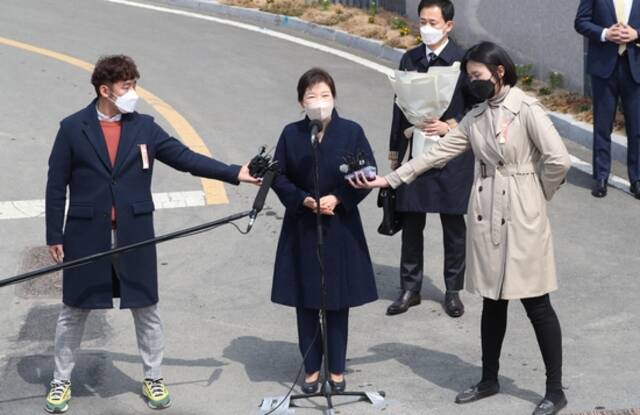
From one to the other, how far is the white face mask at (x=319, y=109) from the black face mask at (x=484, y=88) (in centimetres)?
76

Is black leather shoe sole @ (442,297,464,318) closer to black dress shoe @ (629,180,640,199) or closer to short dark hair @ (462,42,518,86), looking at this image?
short dark hair @ (462,42,518,86)

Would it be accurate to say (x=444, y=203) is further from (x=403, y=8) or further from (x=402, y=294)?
(x=403, y=8)

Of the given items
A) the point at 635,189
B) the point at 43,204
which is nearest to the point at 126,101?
the point at 43,204

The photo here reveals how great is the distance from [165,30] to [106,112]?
1013 cm

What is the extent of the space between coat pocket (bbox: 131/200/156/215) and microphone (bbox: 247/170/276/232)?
620 mm

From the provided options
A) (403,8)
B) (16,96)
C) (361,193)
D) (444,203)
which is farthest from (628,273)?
(403,8)

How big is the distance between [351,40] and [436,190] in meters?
8.12

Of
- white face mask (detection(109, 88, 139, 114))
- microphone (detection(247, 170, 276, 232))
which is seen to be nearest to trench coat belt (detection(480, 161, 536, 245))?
microphone (detection(247, 170, 276, 232))

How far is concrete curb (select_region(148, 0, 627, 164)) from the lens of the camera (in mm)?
11641

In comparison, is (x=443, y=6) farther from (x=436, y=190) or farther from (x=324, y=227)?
(x=324, y=227)

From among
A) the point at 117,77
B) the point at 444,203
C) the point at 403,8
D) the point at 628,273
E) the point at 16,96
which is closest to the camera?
the point at 117,77

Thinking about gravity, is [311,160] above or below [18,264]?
above

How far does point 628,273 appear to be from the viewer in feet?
28.6

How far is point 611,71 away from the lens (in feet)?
33.8
